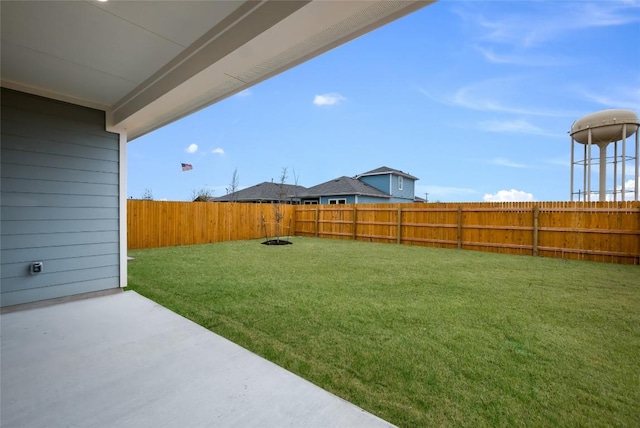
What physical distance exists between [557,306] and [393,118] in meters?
13.9

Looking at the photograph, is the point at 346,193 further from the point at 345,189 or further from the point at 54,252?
the point at 54,252

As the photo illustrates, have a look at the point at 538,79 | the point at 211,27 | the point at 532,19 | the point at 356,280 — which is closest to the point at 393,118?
the point at 538,79

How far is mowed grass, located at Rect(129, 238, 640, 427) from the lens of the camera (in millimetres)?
1605

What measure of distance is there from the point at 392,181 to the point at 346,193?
3.63 metres

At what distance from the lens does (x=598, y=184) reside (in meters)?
10.0

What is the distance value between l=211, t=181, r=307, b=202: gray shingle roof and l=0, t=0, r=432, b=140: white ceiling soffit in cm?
1683

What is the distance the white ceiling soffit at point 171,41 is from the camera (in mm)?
1642

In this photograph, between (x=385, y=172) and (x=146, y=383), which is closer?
(x=146, y=383)

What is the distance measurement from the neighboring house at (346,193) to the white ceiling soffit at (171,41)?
47.9 ft

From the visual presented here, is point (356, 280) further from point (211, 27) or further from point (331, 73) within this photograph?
point (331, 73)

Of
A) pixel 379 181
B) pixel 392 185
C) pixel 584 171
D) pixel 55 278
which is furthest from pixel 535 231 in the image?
pixel 379 181

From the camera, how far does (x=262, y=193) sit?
2136 cm

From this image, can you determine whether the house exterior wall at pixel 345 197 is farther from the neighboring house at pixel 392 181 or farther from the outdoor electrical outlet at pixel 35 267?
the outdoor electrical outlet at pixel 35 267

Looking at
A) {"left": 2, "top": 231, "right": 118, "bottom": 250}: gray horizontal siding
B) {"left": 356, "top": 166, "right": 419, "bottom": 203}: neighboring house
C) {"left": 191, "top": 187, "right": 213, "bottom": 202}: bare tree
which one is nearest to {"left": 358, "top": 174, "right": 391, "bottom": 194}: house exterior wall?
{"left": 356, "top": 166, "right": 419, "bottom": 203}: neighboring house
